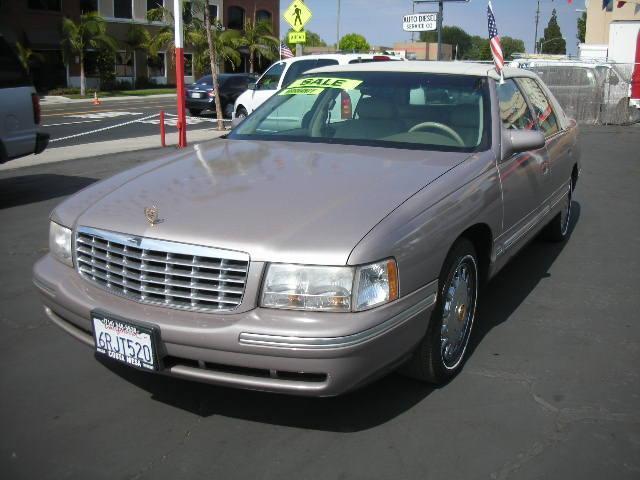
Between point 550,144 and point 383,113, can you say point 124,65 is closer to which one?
point 550,144

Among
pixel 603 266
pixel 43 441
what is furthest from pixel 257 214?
pixel 603 266

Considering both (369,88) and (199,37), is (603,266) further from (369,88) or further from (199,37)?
(199,37)

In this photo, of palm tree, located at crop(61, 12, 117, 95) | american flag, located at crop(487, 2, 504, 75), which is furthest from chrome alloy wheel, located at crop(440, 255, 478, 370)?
palm tree, located at crop(61, 12, 117, 95)

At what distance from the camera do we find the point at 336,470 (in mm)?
2908

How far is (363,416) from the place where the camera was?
3.34m

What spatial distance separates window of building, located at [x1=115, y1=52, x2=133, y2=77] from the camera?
42.5 metres

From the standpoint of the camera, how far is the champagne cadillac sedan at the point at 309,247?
2.83 metres

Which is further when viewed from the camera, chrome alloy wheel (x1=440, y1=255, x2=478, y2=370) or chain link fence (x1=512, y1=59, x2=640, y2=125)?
chain link fence (x1=512, y1=59, x2=640, y2=125)

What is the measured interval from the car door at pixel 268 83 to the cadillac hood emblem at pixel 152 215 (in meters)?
13.3

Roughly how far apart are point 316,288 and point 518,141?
6.41 ft

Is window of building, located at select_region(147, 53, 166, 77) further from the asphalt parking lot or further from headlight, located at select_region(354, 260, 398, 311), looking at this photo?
headlight, located at select_region(354, 260, 398, 311)

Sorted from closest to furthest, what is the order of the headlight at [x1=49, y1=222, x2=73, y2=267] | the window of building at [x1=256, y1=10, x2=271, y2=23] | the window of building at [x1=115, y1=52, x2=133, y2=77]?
the headlight at [x1=49, y1=222, x2=73, y2=267], the window of building at [x1=115, y1=52, x2=133, y2=77], the window of building at [x1=256, y1=10, x2=271, y2=23]

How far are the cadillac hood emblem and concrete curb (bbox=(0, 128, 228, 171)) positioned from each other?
24.6 feet

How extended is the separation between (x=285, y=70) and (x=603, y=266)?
10.9 meters
